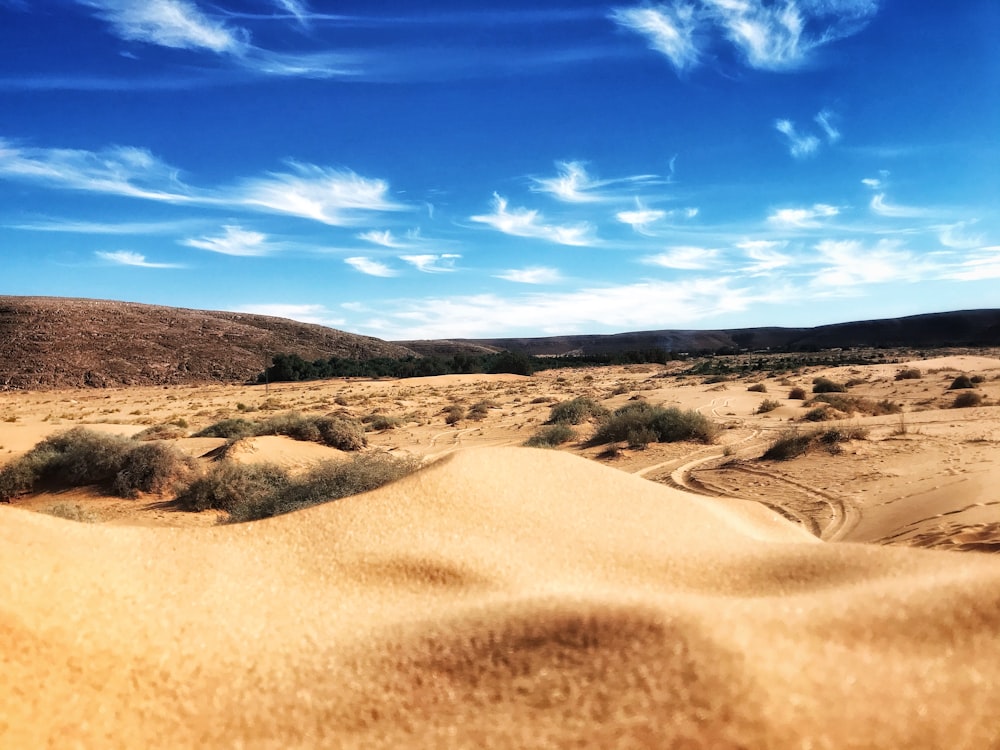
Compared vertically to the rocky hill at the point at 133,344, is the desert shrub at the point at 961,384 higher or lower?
lower

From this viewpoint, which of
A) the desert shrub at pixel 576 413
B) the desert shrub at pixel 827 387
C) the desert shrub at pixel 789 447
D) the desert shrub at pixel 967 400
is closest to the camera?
the desert shrub at pixel 789 447

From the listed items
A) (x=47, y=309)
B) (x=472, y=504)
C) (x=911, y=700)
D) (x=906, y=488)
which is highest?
(x=47, y=309)

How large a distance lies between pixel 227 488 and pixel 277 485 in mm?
910

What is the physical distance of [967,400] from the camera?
21.0 metres

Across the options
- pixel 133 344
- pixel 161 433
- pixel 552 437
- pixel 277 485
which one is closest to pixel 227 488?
pixel 277 485

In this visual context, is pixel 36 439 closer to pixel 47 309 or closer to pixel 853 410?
pixel 853 410

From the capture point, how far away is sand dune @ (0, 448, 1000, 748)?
A: 2682mm

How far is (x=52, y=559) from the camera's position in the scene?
3.32 m

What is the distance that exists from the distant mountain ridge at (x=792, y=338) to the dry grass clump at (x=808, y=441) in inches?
3433

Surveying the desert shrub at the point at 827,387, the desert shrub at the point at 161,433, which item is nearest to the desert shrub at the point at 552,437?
the desert shrub at the point at 161,433

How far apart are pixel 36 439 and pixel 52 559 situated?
732 inches

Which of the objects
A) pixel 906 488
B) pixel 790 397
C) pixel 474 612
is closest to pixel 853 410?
pixel 790 397

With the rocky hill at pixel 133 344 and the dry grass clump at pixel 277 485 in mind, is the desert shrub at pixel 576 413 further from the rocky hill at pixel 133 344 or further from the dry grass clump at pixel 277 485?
the rocky hill at pixel 133 344

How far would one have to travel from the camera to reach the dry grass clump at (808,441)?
14.1 meters
